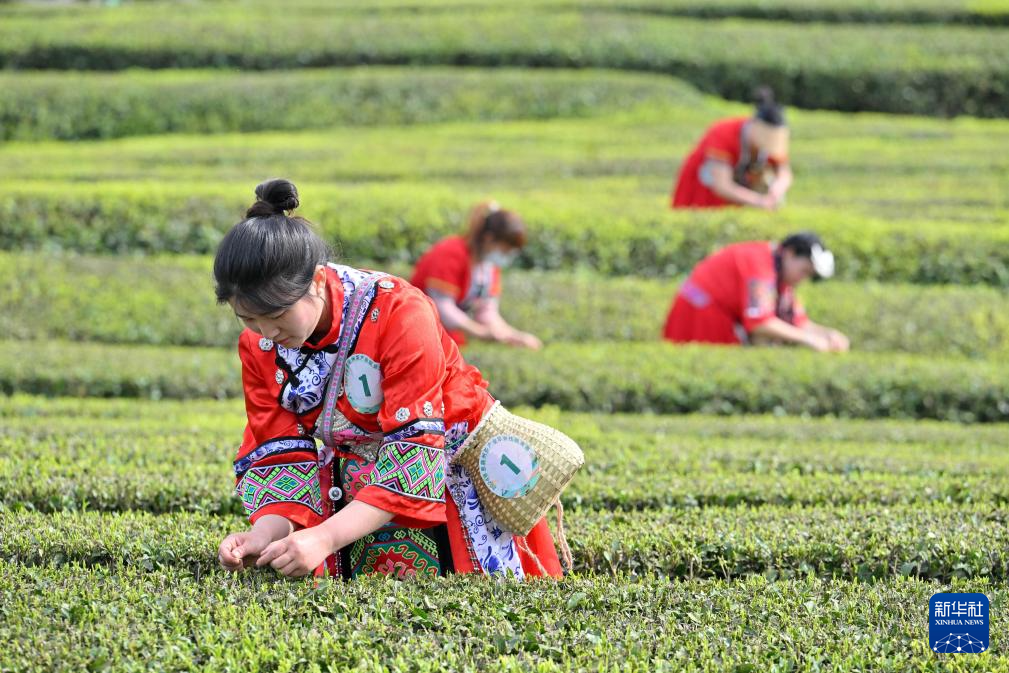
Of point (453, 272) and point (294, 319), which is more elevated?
point (294, 319)

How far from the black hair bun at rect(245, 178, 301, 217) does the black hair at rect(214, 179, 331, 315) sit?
0.04 metres

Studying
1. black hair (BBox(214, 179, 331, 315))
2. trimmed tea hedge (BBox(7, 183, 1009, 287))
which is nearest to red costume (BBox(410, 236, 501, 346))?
trimmed tea hedge (BBox(7, 183, 1009, 287))

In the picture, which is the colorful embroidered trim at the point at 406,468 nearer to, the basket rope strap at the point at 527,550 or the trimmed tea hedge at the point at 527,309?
the basket rope strap at the point at 527,550

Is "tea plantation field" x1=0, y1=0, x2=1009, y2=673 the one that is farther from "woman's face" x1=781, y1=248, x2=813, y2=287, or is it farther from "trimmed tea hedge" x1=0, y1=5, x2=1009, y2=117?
"woman's face" x1=781, y1=248, x2=813, y2=287

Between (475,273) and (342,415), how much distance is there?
5.20 meters

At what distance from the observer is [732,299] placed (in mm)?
9102

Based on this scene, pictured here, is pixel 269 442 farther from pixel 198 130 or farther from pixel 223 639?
pixel 198 130

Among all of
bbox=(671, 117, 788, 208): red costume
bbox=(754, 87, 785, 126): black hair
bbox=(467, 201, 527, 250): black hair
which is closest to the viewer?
bbox=(467, 201, 527, 250): black hair

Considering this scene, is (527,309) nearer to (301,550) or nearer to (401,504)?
(401,504)

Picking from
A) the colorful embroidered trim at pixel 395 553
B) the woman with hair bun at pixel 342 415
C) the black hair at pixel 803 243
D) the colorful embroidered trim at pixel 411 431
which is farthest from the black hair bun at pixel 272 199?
the black hair at pixel 803 243

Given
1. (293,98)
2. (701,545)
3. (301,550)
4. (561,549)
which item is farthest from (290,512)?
(293,98)

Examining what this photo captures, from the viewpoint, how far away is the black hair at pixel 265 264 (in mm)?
3246

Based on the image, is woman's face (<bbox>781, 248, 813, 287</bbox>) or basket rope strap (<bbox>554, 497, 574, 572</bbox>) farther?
woman's face (<bbox>781, 248, 813, 287</bbox>)

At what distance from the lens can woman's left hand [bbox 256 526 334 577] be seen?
3354 millimetres
